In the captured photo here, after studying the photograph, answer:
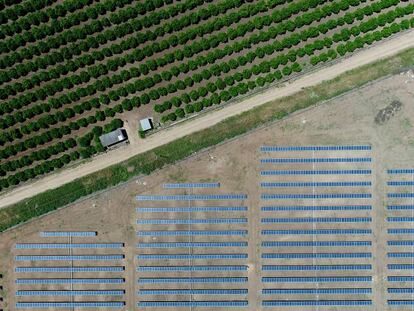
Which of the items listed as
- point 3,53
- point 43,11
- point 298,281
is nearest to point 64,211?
point 3,53

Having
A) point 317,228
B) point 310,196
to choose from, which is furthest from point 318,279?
point 310,196

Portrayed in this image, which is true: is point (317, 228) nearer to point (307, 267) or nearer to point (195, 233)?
point (307, 267)

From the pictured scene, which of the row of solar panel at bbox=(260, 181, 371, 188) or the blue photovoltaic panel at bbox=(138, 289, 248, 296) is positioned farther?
the row of solar panel at bbox=(260, 181, 371, 188)

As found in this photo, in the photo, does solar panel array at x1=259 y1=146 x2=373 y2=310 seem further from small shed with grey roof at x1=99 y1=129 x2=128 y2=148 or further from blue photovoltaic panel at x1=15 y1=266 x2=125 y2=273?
blue photovoltaic panel at x1=15 y1=266 x2=125 y2=273

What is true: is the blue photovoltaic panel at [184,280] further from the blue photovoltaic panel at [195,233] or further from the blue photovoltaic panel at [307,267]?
the blue photovoltaic panel at [195,233]

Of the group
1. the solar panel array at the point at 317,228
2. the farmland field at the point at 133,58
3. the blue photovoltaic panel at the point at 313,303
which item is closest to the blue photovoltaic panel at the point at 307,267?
the solar panel array at the point at 317,228

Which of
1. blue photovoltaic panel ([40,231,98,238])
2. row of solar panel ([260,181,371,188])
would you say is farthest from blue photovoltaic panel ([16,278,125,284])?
row of solar panel ([260,181,371,188])
